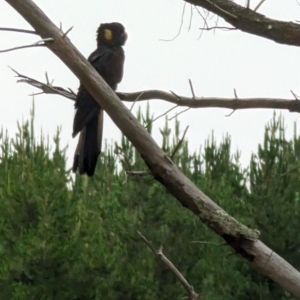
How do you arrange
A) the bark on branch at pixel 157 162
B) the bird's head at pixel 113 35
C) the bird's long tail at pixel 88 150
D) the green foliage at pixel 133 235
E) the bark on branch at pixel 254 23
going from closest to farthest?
the bark on branch at pixel 157 162 → the bark on branch at pixel 254 23 → the bird's long tail at pixel 88 150 → the bird's head at pixel 113 35 → the green foliage at pixel 133 235

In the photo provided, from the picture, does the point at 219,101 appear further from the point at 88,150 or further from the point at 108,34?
the point at 108,34

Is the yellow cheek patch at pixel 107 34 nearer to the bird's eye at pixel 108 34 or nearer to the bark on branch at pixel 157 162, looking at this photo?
the bird's eye at pixel 108 34

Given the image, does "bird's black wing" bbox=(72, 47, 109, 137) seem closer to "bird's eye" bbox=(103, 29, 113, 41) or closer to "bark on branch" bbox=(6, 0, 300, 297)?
"bird's eye" bbox=(103, 29, 113, 41)

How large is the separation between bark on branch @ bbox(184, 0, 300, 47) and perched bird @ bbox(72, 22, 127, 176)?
30.5 inches

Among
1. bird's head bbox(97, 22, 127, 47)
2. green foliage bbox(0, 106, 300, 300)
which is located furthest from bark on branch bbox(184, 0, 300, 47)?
green foliage bbox(0, 106, 300, 300)

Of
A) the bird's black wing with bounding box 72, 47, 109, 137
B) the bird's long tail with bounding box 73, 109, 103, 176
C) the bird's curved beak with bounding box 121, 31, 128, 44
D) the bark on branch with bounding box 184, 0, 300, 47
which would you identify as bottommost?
the bird's long tail with bounding box 73, 109, 103, 176

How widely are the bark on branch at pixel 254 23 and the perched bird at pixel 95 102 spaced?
0.77 meters

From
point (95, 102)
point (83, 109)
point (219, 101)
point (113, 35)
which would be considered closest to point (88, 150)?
point (83, 109)

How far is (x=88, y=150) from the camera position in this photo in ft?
12.2

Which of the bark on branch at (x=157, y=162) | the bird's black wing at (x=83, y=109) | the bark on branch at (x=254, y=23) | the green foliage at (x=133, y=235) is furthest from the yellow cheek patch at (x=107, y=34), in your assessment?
the green foliage at (x=133, y=235)

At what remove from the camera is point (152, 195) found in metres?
12.1

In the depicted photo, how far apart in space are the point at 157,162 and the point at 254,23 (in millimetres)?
1011

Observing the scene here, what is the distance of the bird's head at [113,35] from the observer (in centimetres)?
479

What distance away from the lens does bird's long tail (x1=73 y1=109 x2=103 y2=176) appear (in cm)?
366
